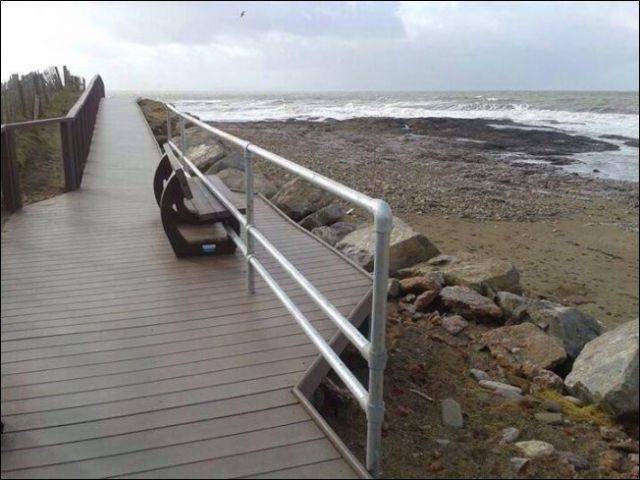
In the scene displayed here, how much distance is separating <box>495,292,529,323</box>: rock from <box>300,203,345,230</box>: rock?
9.18ft

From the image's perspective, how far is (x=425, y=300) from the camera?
4.62 meters

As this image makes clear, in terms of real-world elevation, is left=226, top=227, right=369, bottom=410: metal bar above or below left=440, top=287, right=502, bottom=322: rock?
above

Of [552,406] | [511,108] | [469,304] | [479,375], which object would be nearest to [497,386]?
[479,375]

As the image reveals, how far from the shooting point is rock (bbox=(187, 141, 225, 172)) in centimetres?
997

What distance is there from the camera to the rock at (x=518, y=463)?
249 cm

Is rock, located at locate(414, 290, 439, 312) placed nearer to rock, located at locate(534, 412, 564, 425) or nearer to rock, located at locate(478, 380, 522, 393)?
rock, located at locate(478, 380, 522, 393)

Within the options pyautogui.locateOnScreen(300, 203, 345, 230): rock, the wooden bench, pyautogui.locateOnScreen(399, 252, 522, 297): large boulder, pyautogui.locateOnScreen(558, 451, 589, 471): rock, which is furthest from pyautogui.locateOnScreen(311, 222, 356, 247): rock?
pyautogui.locateOnScreen(558, 451, 589, 471): rock

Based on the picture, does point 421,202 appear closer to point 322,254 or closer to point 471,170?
point 471,170

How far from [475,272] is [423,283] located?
611mm

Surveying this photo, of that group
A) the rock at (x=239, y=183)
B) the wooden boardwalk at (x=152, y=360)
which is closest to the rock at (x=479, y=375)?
the wooden boardwalk at (x=152, y=360)

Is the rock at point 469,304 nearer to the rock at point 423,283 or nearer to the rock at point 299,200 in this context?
the rock at point 423,283

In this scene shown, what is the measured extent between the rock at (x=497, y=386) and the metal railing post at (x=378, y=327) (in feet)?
5.30

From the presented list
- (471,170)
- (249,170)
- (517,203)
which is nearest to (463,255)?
(249,170)

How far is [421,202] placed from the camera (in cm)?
1095
